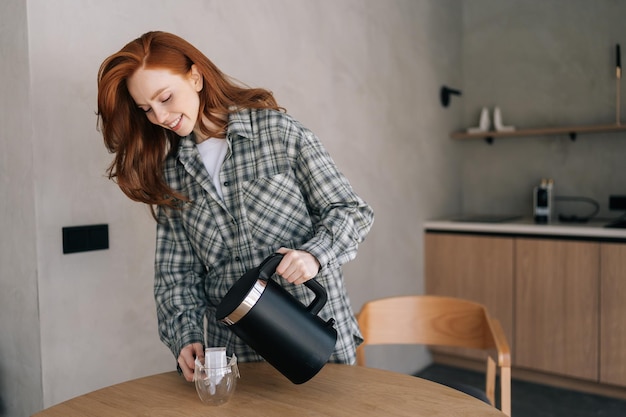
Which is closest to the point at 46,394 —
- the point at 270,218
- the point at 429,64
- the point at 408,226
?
the point at 270,218

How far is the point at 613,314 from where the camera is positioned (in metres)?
2.76

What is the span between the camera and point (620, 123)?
318 centimetres

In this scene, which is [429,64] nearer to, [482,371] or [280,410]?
[482,371]

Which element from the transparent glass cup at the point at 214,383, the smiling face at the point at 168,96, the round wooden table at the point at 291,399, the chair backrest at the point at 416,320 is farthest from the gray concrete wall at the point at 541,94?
the transparent glass cup at the point at 214,383

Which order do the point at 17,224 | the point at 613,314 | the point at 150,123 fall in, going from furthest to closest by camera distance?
the point at 613,314, the point at 17,224, the point at 150,123

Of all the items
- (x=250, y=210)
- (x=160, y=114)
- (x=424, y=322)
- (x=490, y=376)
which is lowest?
(x=490, y=376)

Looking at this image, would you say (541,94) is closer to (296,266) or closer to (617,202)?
(617,202)

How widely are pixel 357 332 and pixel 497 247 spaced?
6.31 ft

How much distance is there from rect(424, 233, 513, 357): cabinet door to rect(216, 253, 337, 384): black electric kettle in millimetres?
2256

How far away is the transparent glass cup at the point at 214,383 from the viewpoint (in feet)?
3.37

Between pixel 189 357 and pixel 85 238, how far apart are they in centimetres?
62

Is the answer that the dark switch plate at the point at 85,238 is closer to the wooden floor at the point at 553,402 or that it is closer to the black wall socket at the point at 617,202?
the wooden floor at the point at 553,402

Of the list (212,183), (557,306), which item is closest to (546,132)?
(557,306)

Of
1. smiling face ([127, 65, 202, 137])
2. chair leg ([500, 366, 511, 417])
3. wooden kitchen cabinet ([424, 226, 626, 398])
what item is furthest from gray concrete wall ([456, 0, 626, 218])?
smiling face ([127, 65, 202, 137])
